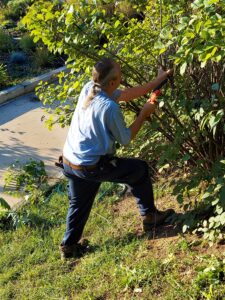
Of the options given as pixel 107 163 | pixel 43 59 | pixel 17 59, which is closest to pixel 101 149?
pixel 107 163

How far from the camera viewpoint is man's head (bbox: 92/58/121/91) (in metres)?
3.48

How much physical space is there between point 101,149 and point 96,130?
0.51ft

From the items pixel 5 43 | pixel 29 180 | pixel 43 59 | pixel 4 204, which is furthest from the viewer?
pixel 5 43

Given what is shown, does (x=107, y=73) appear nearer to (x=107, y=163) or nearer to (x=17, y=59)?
(x=107, y=163)

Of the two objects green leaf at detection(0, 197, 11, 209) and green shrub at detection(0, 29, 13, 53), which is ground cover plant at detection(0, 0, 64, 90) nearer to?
green shrub at detection(0, 29, 13, 53)

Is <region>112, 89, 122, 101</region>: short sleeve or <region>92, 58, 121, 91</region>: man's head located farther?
<region>112, 89, 122, 101</region>: short sleeve

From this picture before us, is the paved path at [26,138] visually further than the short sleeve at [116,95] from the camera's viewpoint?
Yes

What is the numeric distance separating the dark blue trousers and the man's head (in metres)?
0.56

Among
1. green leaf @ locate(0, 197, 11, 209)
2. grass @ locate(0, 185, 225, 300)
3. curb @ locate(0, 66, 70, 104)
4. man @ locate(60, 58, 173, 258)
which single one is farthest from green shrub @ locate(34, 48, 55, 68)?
man @ locate(60, 58, 173, 258)

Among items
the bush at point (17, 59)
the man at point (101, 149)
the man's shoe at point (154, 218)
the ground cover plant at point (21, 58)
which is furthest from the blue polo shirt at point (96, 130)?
the bush at point (17, 59)

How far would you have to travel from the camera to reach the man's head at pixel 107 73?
3484 mm

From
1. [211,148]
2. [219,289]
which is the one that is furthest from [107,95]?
[219,289]

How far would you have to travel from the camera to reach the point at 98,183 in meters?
3.92

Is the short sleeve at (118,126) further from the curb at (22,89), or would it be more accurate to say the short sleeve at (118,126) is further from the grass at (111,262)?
the curb at (22,89)
